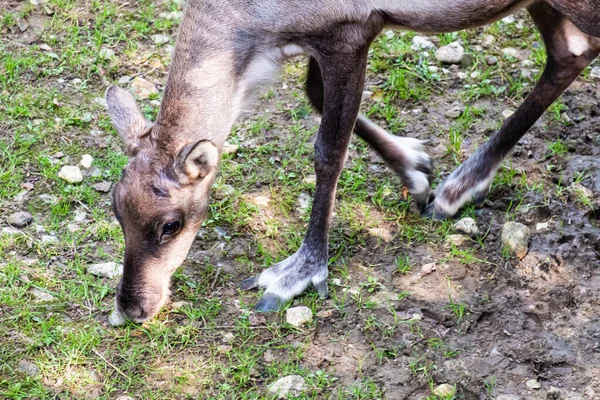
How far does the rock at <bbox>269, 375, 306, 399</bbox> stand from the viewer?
14.6ft

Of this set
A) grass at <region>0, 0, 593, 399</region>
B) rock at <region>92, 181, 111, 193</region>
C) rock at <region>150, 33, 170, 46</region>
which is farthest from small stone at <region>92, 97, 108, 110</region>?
rock at <region>92, 181, 111, 193</region>

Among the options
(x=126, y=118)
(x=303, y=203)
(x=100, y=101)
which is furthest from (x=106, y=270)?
(x=100, y=101)

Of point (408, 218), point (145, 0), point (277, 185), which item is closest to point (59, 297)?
point (277, 185)

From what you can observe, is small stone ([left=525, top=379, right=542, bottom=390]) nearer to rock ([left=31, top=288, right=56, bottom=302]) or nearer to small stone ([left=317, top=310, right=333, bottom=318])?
small stone ([left=317, top=310, right=333, bottom=318])

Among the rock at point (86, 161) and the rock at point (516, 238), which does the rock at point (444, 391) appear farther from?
the rock at point (86, 161)

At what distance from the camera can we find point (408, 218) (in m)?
5.61

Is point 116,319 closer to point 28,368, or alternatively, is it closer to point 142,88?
point 28,368

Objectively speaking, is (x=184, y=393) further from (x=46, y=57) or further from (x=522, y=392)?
(x=46, y=57)

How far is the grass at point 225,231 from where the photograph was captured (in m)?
4.66

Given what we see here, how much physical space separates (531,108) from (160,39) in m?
3.08

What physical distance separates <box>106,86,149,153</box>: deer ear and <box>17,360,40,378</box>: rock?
48.3 inches

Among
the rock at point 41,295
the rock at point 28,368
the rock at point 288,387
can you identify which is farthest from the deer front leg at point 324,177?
the rock at point 28,368

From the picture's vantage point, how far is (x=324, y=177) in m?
5.15

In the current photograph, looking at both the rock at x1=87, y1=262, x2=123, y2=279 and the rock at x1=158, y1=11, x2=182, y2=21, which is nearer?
the rock at x1=87, y1=262, x2=123, y2=279
